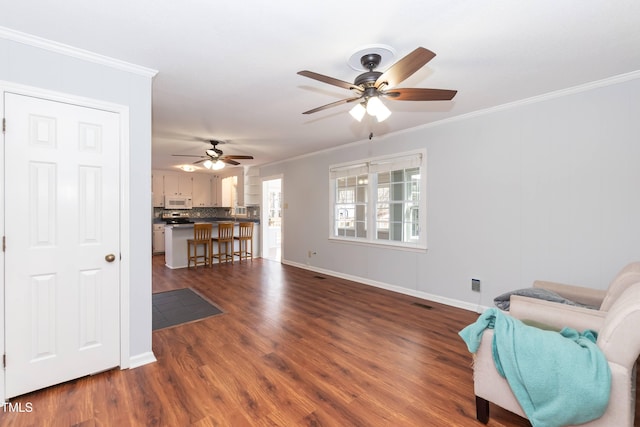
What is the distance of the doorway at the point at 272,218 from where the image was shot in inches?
297

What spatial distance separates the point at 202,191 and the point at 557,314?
30.0ft

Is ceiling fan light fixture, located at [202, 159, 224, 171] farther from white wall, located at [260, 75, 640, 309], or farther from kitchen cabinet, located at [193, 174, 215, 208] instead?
kitchen cabinet, located at [193, 174, 215, 208]

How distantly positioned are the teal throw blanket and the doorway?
5.94m

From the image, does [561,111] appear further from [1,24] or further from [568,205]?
[1,24]

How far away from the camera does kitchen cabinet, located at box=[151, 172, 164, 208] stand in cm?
825

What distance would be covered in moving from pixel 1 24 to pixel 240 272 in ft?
15.4

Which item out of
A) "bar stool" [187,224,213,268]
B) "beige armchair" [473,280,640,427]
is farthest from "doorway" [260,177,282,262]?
"beige armchair" [473,280,640,427]

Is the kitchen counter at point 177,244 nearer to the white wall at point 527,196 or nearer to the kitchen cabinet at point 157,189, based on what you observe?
the kitchen cabinet at point 157,189

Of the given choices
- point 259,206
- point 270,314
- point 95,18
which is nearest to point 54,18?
point 95,18

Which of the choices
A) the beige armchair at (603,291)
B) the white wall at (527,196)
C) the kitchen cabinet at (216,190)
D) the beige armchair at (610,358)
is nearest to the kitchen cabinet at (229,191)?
the kitchen cabinet at (216,190)

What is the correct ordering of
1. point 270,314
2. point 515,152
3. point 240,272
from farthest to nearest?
point 240,272 < point 270,314 < point 515,152

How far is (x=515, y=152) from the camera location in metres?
3.33

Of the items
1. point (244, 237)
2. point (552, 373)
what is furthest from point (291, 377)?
point (244, 237)

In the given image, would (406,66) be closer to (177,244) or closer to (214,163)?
(214,163)
